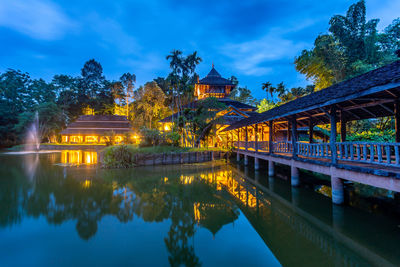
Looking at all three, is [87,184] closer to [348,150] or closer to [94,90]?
[348,150]

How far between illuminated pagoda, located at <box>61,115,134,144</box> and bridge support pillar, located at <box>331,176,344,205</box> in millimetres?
39768

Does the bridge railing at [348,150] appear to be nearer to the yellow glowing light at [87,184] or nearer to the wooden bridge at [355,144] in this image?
the wooden bridge at [355,144]

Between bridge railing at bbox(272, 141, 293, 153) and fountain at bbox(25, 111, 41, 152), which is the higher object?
fountain at bbox(25, 111, 41, 152)

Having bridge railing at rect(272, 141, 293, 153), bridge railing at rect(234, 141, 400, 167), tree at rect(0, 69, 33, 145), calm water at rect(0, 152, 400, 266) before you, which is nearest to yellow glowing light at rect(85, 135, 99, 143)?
tree at rect(0, 69, 33, 145)

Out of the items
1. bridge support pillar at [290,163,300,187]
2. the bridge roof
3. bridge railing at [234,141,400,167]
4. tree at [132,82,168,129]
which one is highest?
tree at [132,82,168,129]

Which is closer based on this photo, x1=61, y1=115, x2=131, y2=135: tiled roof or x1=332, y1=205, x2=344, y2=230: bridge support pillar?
x1=332, y1=205, x2=344, y2=230: bridge support pillar

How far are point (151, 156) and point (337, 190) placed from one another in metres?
14.7

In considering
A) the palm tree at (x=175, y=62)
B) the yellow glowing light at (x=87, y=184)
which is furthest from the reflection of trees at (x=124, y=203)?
the palm tree at (x=175, y=62)

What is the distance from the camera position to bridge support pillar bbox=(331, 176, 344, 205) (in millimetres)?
7180

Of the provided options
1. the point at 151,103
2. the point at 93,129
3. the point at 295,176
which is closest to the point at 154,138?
the point at 295,176

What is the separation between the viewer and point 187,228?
21.2 ft

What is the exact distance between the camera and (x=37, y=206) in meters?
8.16

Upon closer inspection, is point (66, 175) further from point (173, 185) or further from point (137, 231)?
point (137, 231)

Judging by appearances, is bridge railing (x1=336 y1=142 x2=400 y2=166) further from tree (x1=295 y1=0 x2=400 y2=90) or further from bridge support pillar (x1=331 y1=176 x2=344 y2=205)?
tree (x1=295 y1=0 x2=400 y2=90)
